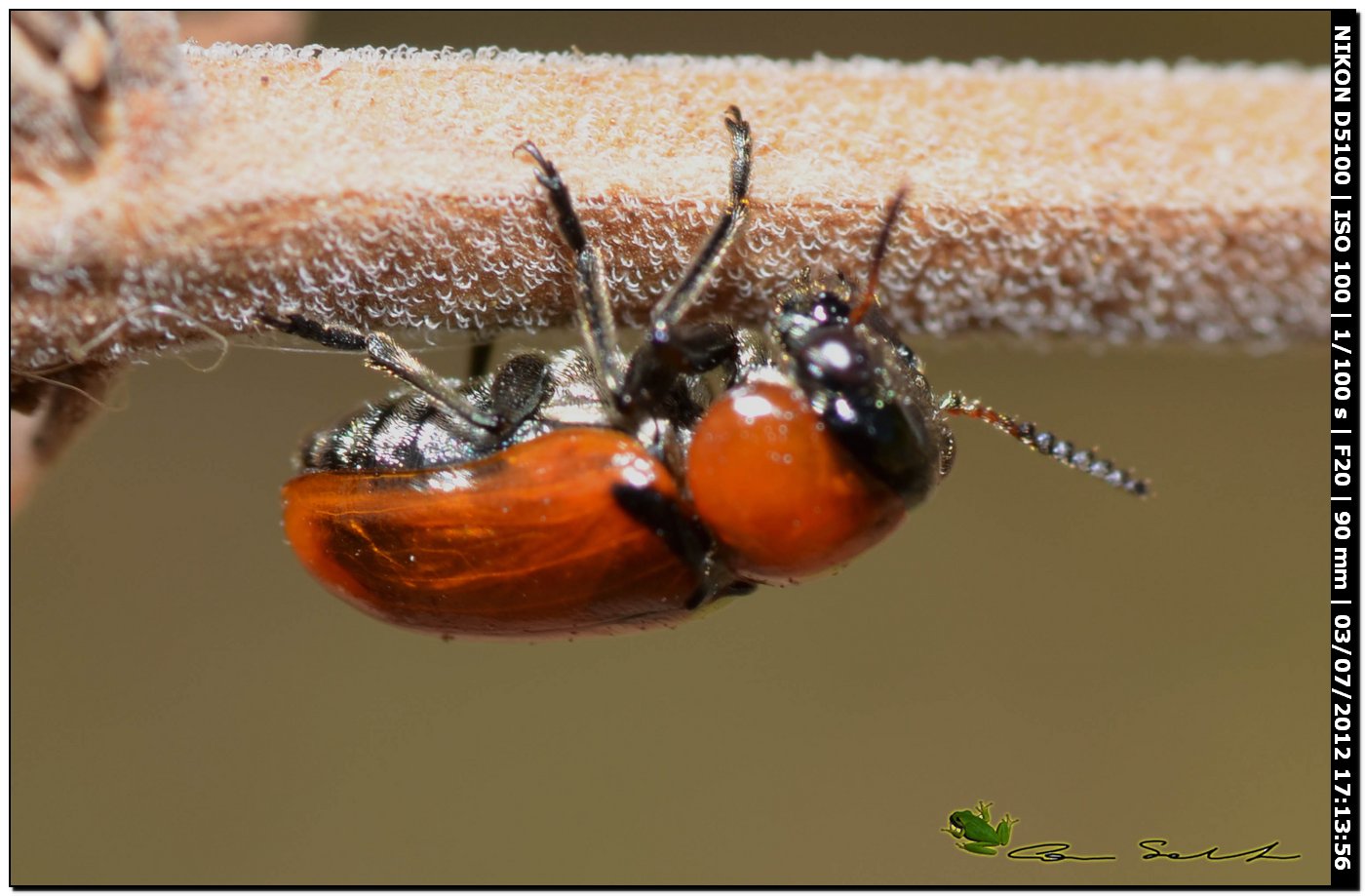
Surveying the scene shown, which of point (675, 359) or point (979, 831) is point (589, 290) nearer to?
point (675, 359)

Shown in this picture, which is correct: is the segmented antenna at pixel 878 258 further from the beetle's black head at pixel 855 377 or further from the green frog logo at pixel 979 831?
the green frog logo at pixel 979 831

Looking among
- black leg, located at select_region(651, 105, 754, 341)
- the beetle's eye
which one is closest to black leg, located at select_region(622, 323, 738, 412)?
black leg, located at select_region(651, 105, 754, 341)

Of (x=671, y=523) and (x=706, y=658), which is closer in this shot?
(x=671, y=523)

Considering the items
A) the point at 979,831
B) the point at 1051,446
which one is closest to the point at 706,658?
the point at 979,831

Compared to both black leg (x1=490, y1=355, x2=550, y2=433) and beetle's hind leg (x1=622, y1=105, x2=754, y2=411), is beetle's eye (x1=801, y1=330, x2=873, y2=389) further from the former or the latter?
black leg (x1=490, y1=355, x2=550, y2=433)

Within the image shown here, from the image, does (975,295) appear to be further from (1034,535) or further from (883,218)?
(1034,535)
